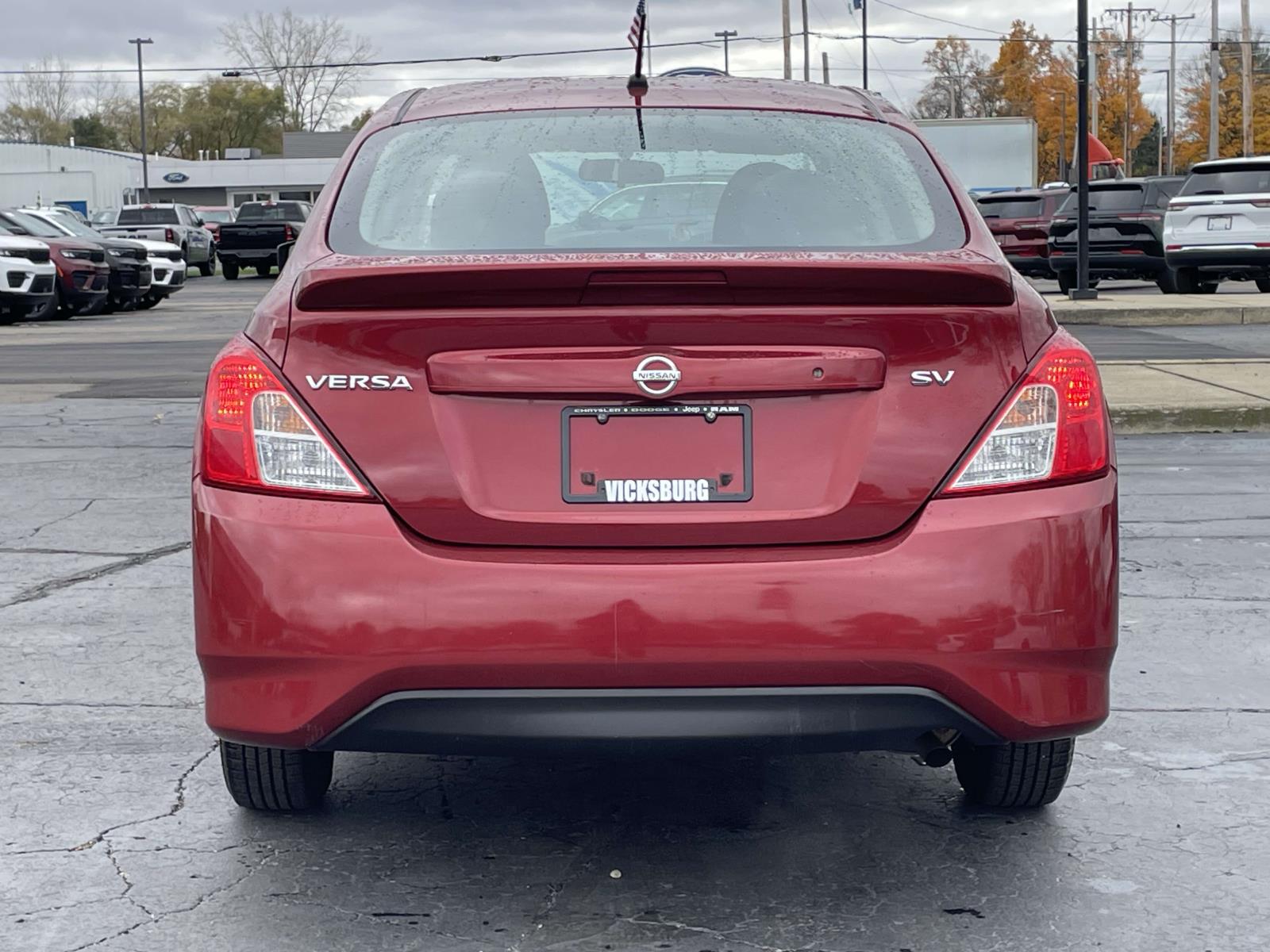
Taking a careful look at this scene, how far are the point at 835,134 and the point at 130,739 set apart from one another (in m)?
2.35

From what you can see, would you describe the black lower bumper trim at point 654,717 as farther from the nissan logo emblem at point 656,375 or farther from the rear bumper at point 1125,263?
the rear bumper at point 1125,263

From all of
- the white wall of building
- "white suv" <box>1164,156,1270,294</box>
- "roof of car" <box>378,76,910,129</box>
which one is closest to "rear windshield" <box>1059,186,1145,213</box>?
"white suv" <box>1164,156,1270,294</box>

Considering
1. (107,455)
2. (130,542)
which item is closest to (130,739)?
(130,542)

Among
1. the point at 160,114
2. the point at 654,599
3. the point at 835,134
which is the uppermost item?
the point at 160,114

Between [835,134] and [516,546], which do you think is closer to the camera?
[516,546]

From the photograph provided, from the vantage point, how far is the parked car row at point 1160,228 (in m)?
23.7

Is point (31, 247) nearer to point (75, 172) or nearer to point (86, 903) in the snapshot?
point (86, 903)

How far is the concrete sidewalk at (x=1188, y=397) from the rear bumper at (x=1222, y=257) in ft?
32.4

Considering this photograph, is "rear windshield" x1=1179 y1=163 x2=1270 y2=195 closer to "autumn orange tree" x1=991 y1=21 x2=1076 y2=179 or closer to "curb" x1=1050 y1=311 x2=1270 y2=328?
"curb" x1=1050 y1=311 x2=1270 y2=328

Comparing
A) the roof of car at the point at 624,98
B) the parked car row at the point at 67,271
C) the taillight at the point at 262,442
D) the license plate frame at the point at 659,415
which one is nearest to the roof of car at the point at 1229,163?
the parked car row at the point at 67,271

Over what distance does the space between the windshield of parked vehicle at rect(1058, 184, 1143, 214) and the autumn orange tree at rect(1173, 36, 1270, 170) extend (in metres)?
71.4

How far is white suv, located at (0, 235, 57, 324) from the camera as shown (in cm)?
2367

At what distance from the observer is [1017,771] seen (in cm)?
392

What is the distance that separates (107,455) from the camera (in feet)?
34.0
